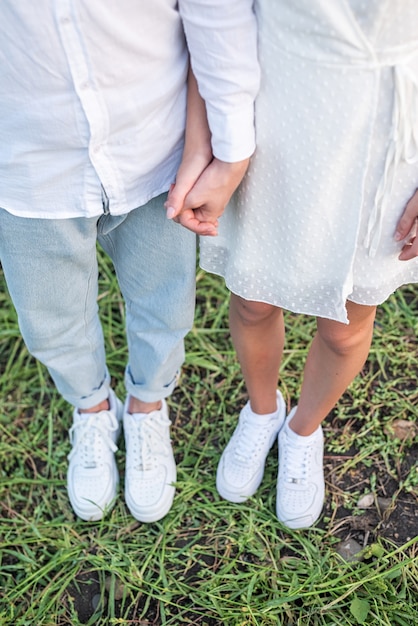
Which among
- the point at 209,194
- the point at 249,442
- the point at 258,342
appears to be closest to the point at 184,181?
the point at 209,194

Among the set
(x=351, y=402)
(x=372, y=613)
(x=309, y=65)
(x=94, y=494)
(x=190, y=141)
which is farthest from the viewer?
(x=351, y=402)

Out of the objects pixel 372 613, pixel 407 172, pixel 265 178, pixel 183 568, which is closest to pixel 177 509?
pixel 183 568

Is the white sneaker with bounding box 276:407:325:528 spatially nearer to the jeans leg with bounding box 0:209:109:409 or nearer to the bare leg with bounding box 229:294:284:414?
the bare leg with bounding box 229:294:284:414

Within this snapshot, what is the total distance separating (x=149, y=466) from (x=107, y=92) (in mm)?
1034

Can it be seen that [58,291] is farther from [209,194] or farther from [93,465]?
[93,465]

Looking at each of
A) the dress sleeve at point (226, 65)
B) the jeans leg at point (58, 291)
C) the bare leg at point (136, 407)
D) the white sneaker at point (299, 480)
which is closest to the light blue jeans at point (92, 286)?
the jeans leg at point (58, 291)

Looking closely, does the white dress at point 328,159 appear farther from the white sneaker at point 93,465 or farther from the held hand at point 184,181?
the white sneaker at point 93,465

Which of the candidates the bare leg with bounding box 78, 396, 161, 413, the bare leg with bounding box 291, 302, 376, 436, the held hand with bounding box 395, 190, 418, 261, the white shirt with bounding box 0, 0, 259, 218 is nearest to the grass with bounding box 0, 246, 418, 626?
the bare leg with bounding box 78, 396, 161, 413

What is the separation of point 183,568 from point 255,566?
18 cm

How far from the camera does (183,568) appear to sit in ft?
5.35

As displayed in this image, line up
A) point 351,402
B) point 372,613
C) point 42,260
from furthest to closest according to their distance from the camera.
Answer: point 351,402
point 372,613
point 42,260

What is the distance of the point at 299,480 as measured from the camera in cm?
167

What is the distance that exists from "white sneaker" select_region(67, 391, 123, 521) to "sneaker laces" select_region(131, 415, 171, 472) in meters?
0.07

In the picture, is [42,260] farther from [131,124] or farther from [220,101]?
[220,101]
